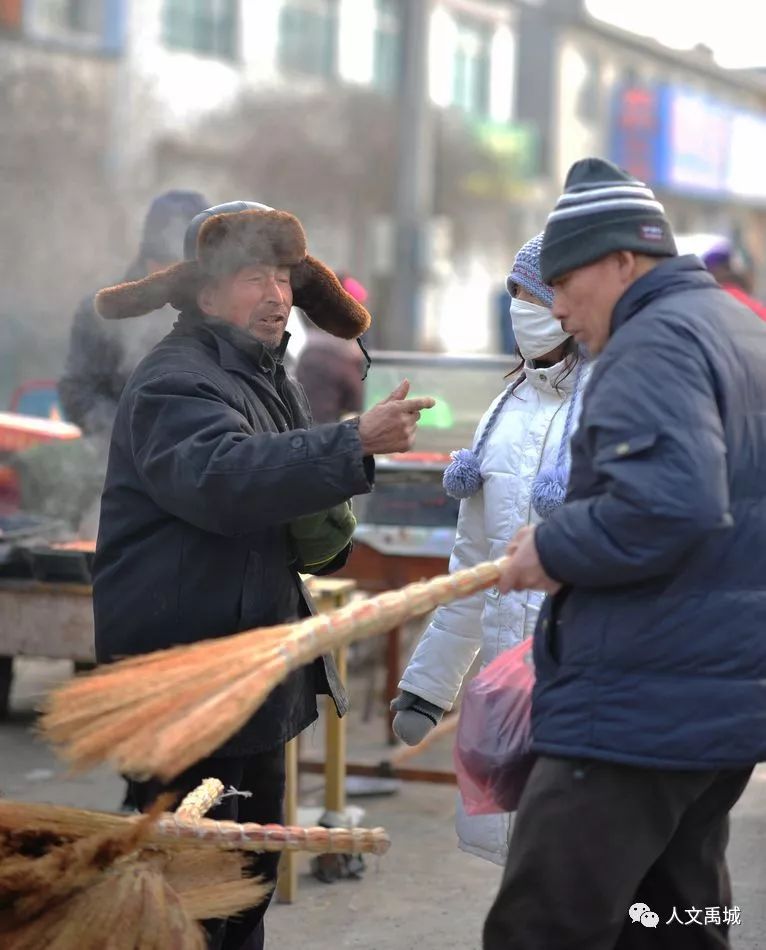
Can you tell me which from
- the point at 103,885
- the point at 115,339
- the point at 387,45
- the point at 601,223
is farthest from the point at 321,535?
the point at 387,45

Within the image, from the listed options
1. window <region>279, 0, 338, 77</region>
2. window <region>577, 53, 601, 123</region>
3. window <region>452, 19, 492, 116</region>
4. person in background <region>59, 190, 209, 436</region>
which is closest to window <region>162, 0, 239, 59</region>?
window <region>279, 0, 338, 77</region>

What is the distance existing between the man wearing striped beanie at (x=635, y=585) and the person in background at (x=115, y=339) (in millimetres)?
2867

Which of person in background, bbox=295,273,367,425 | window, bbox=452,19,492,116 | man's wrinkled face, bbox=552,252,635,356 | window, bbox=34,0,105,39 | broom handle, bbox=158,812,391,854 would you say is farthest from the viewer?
window, bbox=452,19,492,116

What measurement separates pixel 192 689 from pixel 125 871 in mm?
542

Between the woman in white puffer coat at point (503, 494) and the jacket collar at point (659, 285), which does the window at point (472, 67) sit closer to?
the woman in white puffer coat at point (503, 494)

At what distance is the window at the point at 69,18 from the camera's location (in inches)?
611

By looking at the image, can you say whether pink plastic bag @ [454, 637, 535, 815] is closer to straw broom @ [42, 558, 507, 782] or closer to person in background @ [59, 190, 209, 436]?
straw broom @ [42, 558, 507, 782]

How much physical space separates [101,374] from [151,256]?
0.49 metres

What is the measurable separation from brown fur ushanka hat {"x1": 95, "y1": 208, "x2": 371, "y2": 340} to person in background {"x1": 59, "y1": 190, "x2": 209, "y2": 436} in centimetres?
185

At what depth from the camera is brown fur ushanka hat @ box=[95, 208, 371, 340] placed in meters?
3.17

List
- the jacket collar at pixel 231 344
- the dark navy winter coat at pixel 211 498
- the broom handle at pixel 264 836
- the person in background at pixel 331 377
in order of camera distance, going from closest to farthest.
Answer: the broom handle at pixel 264 836, the dark navy winter coat at pixel 211 498, the jacket collar at pixel 231 344, the person in background at pixel 331 377

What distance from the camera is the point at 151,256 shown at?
5301mm

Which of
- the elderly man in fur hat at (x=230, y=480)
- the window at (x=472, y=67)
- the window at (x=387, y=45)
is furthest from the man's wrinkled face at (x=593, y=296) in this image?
the window at (x=472, y=67)

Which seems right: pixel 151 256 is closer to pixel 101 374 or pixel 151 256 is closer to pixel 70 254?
pixel 101 374
